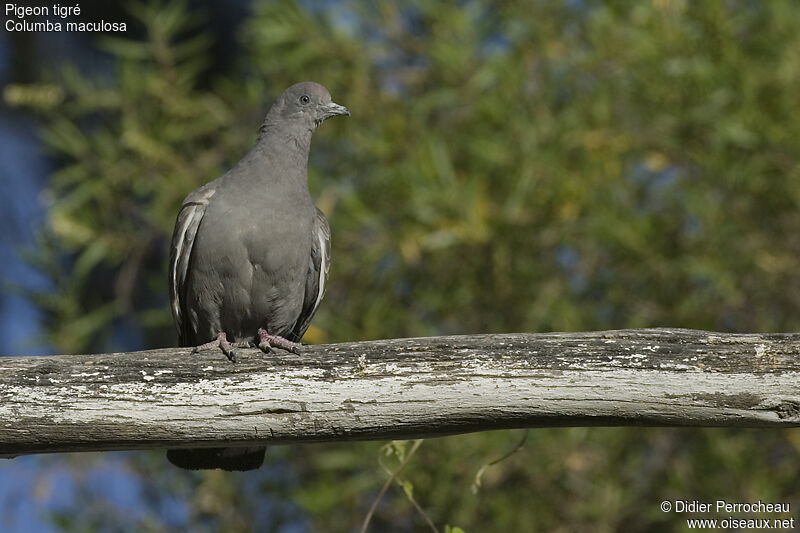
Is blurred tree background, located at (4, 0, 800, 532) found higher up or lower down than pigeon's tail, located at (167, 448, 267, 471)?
higher up

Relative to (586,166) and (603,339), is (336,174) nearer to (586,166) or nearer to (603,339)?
(586,166)

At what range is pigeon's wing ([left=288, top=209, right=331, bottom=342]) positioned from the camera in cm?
431

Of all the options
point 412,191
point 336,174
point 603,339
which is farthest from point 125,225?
point 603,339

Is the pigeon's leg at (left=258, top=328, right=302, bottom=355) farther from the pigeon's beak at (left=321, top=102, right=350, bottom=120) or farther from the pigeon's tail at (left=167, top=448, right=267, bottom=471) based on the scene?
the pigeon's beak at (left=321, top=102, right=350, bottom=120)

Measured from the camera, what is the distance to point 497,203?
17.3ft

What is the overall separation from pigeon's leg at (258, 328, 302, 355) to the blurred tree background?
1.21 meters

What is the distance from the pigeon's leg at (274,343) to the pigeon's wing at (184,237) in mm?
359

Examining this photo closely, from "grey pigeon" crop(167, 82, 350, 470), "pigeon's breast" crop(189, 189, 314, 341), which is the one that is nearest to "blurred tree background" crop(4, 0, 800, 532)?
"grey pigeon" crop(167, 82, 350, 470)

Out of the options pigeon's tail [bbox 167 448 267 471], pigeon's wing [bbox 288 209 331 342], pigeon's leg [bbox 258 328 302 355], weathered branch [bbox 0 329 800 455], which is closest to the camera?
weathered branch [bbox 0 329 800 455]

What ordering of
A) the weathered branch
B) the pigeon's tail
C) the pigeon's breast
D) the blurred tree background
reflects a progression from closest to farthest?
the weathered branch → the pigeon's tail → the pigeon's breast → the blurred tree background

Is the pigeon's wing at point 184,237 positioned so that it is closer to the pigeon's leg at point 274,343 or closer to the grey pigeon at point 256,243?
the grey pigeon at point 256,243

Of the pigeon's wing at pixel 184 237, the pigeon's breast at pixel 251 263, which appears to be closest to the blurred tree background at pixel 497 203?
→ the pigeon's breast at pixel 251 263

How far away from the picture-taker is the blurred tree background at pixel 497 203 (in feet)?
16.5

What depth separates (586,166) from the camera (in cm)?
518
